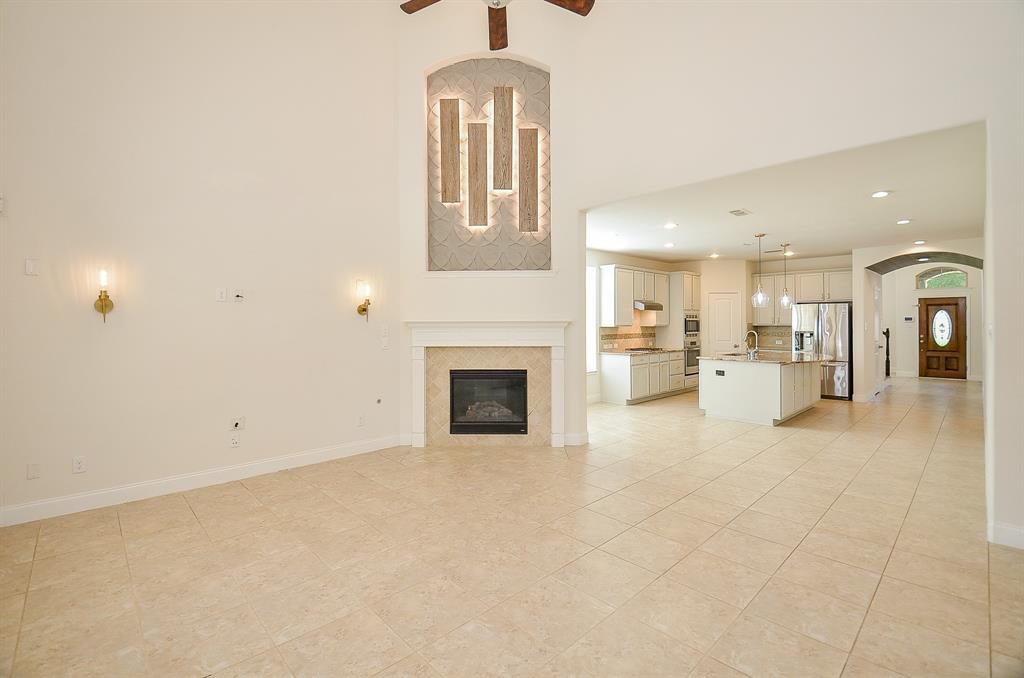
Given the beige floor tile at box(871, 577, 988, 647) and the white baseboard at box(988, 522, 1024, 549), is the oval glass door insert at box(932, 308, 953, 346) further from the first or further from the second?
the beige floor tile at box(871, 577, 988, 647)

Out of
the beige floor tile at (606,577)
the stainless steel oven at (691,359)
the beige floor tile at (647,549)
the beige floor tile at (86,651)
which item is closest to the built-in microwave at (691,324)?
the stainless steel oven at (691,359)

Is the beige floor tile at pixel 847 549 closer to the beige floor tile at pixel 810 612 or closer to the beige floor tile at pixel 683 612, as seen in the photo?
the beige floor tile at pixel 810 612

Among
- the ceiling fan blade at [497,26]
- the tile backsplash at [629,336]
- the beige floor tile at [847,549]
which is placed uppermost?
the ceiling fan blade at [497,26]

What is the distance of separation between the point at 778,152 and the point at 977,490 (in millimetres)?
3350

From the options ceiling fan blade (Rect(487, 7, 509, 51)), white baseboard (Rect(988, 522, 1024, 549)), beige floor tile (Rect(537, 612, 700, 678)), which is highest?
ceiling fan blade (Rect(487, 7, 509, 51))

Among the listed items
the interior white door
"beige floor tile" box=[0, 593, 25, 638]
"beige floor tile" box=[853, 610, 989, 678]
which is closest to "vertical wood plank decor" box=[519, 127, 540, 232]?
"beige floor tile" box=[853, 610, 989, 678]

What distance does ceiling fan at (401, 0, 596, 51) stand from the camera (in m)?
3.84

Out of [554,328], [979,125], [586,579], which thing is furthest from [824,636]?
[554,328]

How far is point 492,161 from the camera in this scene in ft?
18.6

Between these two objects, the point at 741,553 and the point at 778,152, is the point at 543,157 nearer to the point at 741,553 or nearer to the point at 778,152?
the point at 778,152

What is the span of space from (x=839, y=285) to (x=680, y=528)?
28.9 ft

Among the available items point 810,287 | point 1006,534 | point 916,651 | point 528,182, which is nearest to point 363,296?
point 528,182

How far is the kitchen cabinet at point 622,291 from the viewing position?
8789mm

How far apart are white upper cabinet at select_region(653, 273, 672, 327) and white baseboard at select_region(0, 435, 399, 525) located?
21.8 feet
